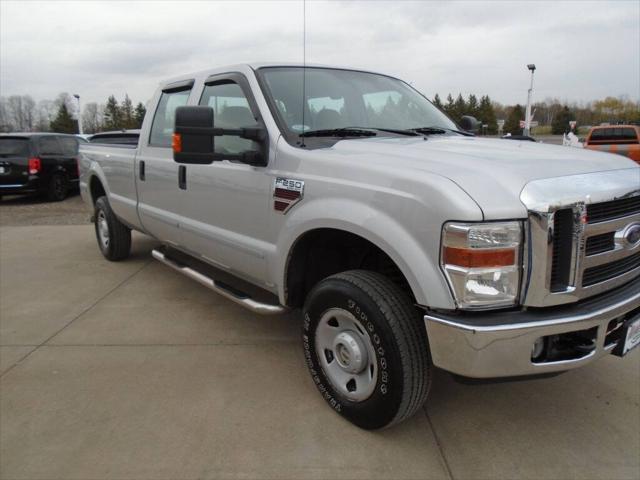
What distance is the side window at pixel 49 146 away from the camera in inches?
463

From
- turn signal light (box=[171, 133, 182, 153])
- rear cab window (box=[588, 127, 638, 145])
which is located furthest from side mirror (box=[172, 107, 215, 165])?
rear cab window (box=[588, 127, 638, 145])

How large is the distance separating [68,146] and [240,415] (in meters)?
12.0

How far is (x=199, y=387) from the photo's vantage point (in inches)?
121

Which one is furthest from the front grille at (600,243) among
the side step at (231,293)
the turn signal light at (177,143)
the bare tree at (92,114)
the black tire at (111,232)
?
the bare tree at (92,114)

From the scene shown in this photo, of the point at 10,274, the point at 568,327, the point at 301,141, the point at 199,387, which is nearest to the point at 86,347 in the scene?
the point at 199,387

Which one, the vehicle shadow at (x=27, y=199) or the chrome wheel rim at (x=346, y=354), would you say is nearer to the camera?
the chrome wheel rim at (x=346, y=354)

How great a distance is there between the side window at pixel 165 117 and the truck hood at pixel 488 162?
199 cm

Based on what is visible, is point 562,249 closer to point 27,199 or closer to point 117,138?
point 117,138

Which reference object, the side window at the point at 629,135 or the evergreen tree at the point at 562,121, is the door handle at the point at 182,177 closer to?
the side window at the point at 629,135

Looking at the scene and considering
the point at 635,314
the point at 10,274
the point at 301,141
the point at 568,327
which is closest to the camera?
the point at 568,327

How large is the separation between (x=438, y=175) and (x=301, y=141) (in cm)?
104

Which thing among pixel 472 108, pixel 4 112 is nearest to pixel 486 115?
pixel 472 108

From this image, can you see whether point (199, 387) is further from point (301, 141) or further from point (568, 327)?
point (568, 327)

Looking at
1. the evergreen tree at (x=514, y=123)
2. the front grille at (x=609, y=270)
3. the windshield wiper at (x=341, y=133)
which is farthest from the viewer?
the evergreen tree at (x=514, y=123)
